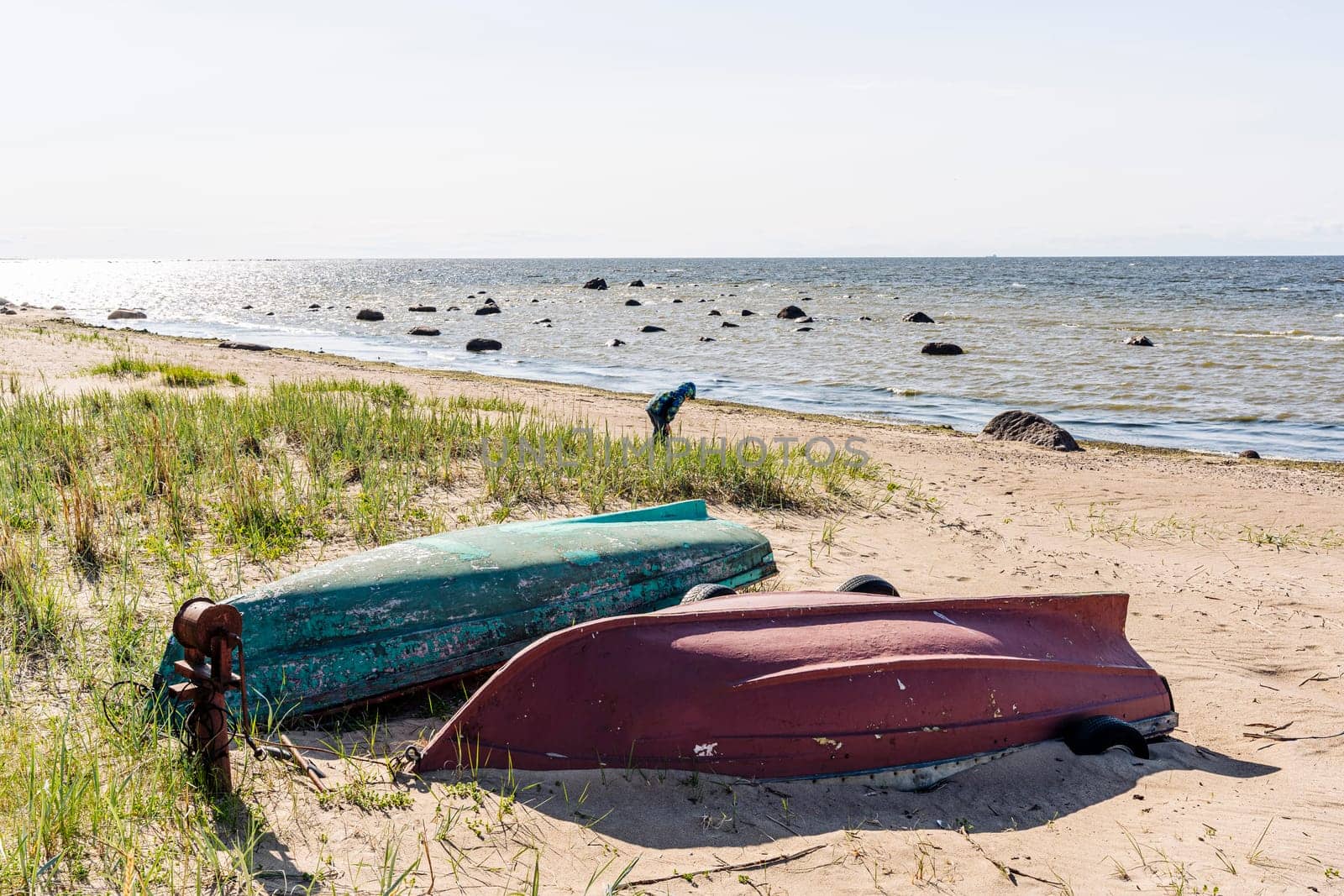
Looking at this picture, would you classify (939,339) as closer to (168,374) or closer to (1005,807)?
(168,374)

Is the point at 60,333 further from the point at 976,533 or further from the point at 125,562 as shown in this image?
the point at 976,533

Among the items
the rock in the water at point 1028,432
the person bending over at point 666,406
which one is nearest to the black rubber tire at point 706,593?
the person bending over at point 666,406

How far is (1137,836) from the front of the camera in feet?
10.9

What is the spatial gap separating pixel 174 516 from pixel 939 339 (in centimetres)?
2658

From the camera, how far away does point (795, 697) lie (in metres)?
3.68

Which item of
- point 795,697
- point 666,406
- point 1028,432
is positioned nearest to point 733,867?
point 795,697

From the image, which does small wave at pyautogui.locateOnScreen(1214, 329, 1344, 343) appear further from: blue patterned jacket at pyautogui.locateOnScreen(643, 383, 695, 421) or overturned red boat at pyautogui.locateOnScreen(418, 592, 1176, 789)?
overturned red boat at pyautogui.locateOnScreen(418, 592, 1176, 789)

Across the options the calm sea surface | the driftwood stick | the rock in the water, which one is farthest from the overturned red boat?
the calm sea surface

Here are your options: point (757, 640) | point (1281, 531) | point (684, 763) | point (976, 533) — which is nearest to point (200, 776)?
point (684, 763)

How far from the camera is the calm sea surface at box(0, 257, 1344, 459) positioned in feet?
56.1

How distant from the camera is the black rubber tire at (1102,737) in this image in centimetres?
400

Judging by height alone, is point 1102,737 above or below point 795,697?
below

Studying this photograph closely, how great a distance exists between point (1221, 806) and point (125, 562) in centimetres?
545

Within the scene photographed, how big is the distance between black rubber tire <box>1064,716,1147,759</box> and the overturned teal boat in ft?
6.93
